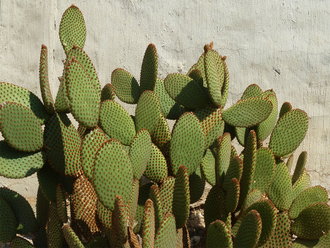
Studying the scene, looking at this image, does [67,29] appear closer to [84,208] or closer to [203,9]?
[84,208]

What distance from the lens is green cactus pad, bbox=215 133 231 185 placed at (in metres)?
2.35

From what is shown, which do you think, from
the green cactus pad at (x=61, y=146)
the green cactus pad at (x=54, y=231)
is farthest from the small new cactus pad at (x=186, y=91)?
the green cactus pad at (x=54, y=231)

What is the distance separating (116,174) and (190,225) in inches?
59.2

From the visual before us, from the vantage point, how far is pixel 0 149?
2.00 m

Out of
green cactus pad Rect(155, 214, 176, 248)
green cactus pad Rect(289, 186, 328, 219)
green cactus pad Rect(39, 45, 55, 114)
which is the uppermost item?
green cactus pad Rect(39, 45, 55, 114)

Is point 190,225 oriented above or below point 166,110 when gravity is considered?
below

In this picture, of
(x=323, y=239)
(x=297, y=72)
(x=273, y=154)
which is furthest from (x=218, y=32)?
(x=323, y=239)

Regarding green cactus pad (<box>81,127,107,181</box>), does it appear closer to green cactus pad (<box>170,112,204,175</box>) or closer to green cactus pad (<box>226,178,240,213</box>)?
green cactus pad (<box>170,112,204,175</box>)

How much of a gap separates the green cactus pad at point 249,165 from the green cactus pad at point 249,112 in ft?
0.55

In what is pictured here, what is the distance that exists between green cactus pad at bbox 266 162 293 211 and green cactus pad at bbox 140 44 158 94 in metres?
0.95

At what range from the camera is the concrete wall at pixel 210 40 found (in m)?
3.22

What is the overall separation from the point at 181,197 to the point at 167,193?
0.16 meters

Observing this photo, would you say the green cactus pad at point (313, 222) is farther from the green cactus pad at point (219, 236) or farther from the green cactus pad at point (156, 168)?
the green cactus pad at point (156, 168)

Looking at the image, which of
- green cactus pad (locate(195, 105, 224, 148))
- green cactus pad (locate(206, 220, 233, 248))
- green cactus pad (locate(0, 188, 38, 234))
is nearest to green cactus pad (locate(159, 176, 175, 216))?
green cactus pad (locate(206, 220, 233, 248))
